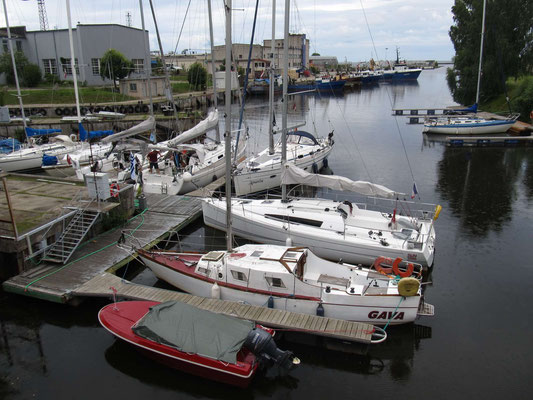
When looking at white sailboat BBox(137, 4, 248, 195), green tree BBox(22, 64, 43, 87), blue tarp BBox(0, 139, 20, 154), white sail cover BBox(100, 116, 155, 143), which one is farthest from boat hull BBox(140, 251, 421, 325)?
green tree BBox(22, 64, 43, 87)

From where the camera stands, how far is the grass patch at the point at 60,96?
5506 centimetres

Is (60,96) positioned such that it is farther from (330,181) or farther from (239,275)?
(239,275)

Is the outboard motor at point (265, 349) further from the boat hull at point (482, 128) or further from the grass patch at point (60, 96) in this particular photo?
the grass patch at point (60, 96)

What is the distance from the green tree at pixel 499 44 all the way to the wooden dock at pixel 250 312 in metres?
50.7

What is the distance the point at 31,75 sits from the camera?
6328cm

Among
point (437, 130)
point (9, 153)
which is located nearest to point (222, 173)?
point (9, 153)

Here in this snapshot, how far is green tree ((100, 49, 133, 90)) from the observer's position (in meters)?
61.2

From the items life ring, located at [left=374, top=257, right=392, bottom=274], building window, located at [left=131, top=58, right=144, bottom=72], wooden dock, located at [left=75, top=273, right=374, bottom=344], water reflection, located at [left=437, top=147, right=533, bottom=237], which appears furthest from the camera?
building window, located at [left=131, top=58, right=144, bottom=72]

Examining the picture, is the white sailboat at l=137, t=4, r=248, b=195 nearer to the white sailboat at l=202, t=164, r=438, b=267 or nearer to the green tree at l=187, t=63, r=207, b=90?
the white sailboat at l=202, t=164, r=438, b=267

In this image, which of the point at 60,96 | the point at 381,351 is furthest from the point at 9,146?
the point at 381,351

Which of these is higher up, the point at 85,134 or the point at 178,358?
the point at 85,134

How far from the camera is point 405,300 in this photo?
12.8 m

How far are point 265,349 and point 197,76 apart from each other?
6919 centimetres

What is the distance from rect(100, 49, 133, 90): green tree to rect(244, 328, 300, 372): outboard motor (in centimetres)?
5851
